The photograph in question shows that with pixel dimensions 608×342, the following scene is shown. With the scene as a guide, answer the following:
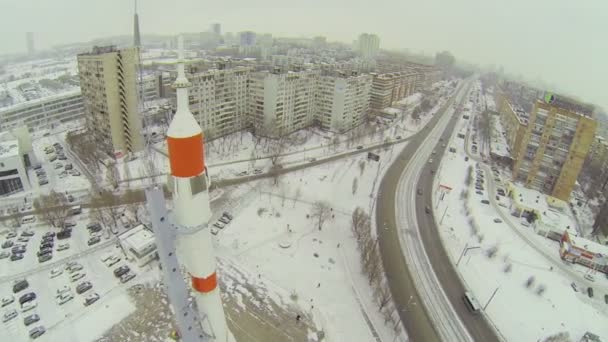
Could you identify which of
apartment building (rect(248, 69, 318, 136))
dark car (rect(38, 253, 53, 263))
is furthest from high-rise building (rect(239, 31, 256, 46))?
dark car (rect(38, 253, 53, 263))

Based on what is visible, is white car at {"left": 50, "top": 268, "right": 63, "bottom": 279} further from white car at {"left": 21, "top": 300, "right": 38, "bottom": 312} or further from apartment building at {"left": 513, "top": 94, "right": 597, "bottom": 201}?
apartment building at {"left": 513, "top": 94, "right": 597, "bottom": 201}

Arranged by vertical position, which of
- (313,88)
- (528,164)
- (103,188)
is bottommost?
(103,188)

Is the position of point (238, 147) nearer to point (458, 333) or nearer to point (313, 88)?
point (313, 88)

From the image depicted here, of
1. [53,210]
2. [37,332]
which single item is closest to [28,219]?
[53,210]

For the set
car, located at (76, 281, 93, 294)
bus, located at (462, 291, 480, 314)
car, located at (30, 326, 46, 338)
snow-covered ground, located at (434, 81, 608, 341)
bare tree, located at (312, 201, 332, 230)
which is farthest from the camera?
bare tree, located at (312, 201, 332, 230)

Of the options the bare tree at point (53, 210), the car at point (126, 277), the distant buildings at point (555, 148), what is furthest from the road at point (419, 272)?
the bare tree at point (53, 210)

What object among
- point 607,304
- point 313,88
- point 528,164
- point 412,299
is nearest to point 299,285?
point 412,299
